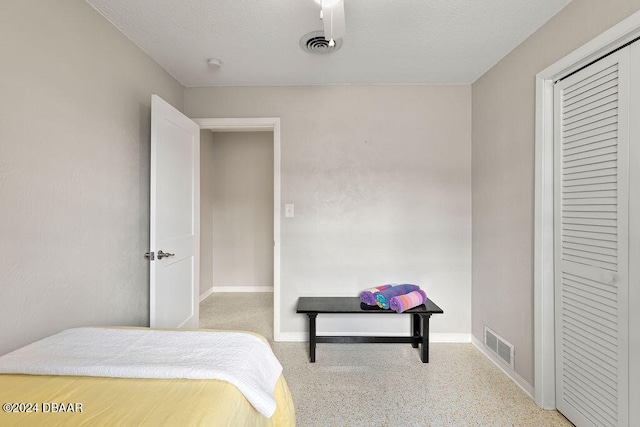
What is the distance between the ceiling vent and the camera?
2.12 meters

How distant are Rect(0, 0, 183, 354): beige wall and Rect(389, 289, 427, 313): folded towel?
184 cm

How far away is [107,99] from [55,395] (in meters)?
1.62

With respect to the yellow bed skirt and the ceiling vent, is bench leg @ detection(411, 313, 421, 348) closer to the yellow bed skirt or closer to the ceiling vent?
the yellow bed skirt

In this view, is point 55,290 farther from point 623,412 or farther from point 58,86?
point 623,412

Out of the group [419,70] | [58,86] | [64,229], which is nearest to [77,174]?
[64,229]

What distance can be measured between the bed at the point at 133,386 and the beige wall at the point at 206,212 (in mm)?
3098

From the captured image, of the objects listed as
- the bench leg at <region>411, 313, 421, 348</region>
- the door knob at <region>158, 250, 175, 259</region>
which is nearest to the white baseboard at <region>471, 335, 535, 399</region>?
the bench leg at <region>411, 313, 421, 348</region>

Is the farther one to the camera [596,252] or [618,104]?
[596,252]

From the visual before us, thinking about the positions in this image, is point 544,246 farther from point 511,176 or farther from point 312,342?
point 312,342

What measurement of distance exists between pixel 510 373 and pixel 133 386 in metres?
2.45

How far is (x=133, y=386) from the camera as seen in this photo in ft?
3.40

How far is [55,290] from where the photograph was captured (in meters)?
1.56

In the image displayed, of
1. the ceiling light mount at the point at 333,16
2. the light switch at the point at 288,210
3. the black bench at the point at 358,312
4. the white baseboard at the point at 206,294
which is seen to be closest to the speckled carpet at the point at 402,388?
the black bench at the point at 358,312

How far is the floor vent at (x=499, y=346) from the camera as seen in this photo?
2.34 metres
